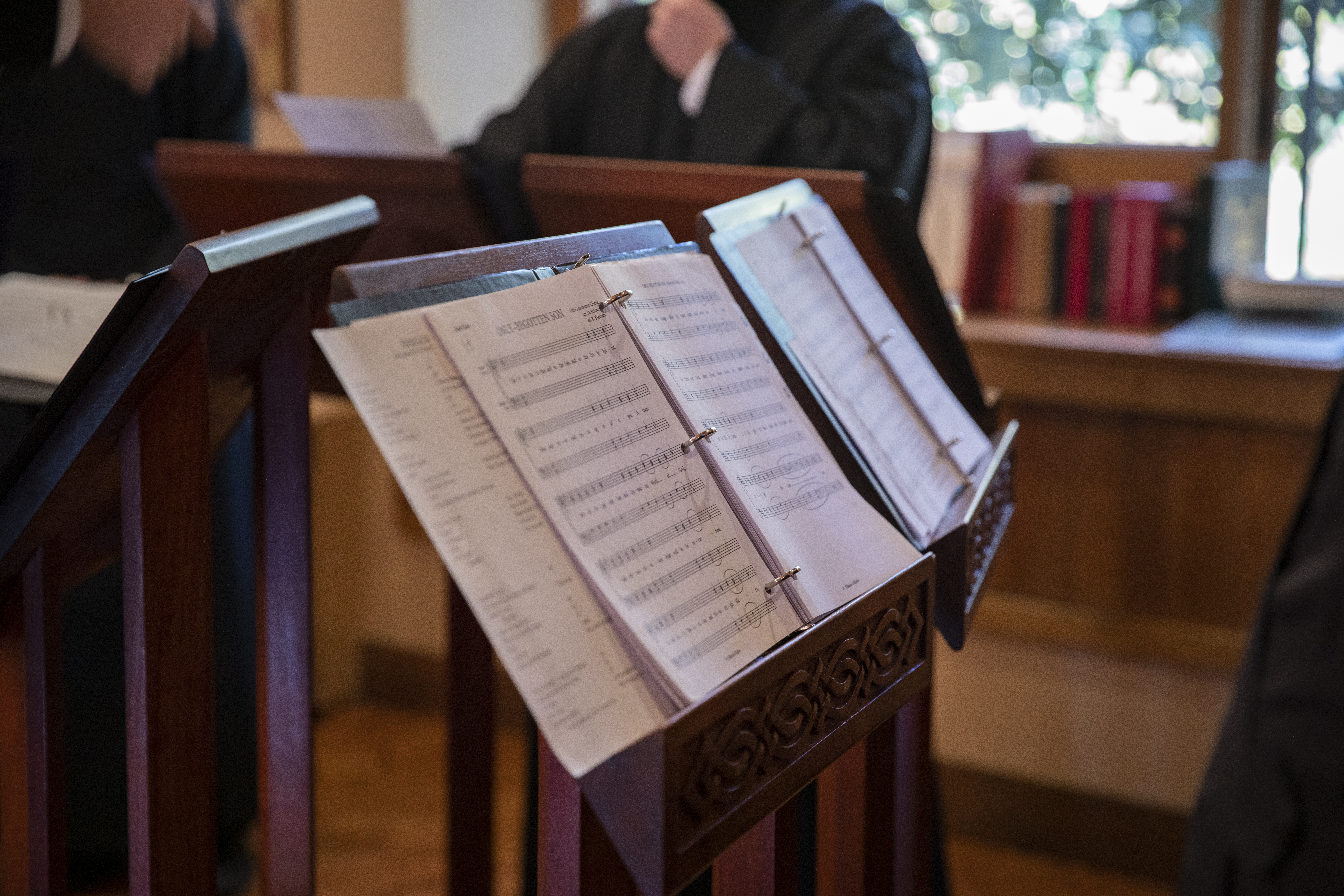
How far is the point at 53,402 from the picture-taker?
29.6 inches

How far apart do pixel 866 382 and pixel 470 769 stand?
0.69 meters

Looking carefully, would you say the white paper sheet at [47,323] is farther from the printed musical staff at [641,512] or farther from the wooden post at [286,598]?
the printed musical staff at [641,512]

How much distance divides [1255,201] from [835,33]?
93cm

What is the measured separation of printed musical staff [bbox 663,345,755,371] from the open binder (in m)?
0.07

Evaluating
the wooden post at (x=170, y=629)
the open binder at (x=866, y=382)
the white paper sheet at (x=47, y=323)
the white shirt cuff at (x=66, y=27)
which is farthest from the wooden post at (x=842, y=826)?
the white shirt cuff at (x=66, y=27)

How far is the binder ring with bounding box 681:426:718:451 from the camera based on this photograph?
751 mm

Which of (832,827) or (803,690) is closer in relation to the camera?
(803,690)

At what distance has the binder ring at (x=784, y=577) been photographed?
0.74 metres

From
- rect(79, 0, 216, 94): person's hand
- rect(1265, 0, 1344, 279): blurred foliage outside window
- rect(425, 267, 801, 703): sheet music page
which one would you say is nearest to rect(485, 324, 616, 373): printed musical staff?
rect(425, 267, 801, 703): sheet music page

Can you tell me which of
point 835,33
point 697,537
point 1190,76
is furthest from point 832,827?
point 1190,76

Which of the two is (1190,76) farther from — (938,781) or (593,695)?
(593,695)

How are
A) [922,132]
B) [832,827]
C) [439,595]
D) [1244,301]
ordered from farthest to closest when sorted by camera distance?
[439,595], [1244,301], [922,132], [832,827]

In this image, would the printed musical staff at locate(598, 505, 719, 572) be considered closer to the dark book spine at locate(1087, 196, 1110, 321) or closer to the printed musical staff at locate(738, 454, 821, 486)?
the printed musical staff at locate(738, 454, 821, 486)

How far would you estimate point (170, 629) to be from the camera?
89 cm
